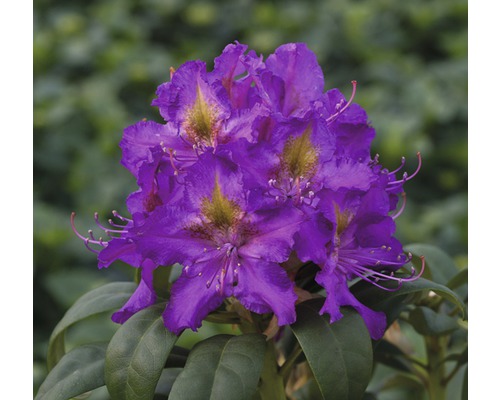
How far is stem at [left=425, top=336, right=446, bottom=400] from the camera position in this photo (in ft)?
3.92

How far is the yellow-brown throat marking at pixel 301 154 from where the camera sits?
89cm

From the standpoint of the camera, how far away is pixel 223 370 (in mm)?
851

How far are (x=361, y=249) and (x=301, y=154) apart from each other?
132mm

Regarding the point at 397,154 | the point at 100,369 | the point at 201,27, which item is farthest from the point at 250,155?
the point at 201,27

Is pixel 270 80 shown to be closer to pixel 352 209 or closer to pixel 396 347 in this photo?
pixel 352 209

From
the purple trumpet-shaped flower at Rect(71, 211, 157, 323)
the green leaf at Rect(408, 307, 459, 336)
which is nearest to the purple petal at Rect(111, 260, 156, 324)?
the purple trumpet-shaped flower at Rect(71, 211, 157, 323)

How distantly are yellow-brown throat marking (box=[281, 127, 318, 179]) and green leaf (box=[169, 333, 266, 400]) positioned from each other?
0.19 m

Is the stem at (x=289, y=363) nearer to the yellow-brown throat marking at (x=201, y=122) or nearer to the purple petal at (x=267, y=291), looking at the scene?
the purple petal at (x=267, y=291)

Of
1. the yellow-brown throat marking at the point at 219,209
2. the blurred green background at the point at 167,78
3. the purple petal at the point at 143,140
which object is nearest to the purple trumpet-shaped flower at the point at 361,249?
the yellow-brown throat marking at the point at 219,209

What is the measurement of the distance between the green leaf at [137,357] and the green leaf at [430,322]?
0.36 metres

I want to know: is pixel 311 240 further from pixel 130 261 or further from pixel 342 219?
pixel 130 261

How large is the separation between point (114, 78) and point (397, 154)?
1.08 m

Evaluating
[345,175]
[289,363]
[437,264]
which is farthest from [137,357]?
[437,264]

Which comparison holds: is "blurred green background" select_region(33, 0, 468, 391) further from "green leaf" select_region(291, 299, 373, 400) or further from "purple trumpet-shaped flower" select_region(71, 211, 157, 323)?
"green leaf" select_region(291, 299, 373, 400)
